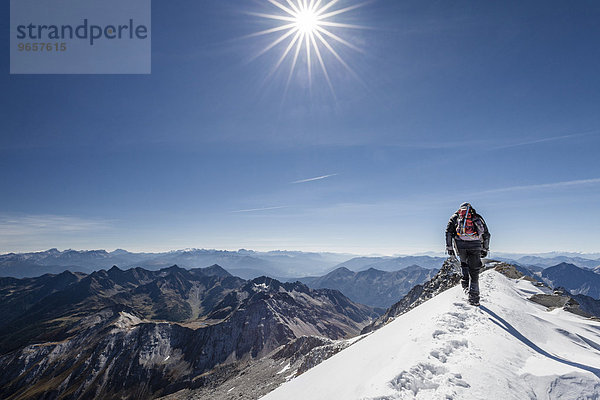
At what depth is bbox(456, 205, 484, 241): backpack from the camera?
12016 mm

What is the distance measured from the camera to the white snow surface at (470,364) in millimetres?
5941

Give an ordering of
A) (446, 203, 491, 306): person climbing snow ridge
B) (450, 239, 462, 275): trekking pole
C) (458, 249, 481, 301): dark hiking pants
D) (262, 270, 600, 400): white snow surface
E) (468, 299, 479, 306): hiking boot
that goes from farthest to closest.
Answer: (450, 239, 462, 275): trekking pole, (446, 203, 491, 306): person climbing snow ridge, (458, 249, 481, 301): dark hiking pants, (468, 299, 479, 306): hiking boot, (262, 270, 600, 400): white snow surface

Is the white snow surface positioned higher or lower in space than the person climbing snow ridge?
lower

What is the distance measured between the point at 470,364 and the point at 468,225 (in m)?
7.03

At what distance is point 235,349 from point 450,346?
207m

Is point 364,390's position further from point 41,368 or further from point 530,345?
point 41,368

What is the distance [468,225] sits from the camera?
12.1m

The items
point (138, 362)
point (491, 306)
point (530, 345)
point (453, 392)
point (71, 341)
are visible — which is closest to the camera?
point (453, 392)

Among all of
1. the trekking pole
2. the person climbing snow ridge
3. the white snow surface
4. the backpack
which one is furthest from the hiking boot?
the backpack

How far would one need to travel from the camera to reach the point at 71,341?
191500 mm

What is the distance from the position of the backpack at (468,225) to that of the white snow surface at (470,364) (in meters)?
3.08

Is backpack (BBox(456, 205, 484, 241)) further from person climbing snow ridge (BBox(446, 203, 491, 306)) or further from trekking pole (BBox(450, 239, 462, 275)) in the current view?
trekking pole (BBox(450, 239, 462, 275))

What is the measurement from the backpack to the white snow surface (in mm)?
3077

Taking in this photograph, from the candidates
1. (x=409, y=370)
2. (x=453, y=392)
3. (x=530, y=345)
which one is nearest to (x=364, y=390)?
(x=409, y=370)
